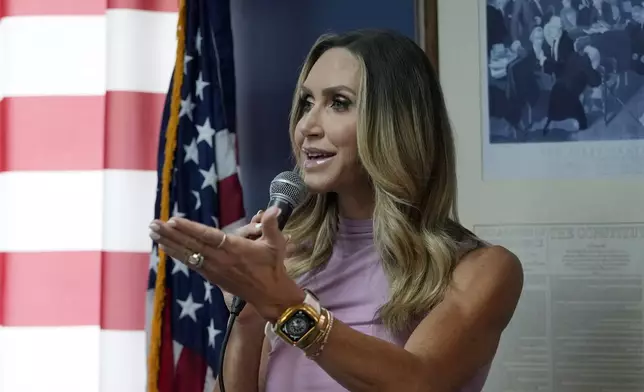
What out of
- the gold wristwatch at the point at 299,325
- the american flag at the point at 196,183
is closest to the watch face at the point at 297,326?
the gold wristwatch at the point at 299,325

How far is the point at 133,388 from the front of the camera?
85.1 inches

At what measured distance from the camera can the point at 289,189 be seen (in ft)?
4.32

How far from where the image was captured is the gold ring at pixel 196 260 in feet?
3.29

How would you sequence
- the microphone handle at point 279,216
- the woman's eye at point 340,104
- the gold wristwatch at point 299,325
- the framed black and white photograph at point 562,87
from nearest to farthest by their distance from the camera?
the gold wristwatch at point 299,325
the microphone handle at point 279,216
the woman's eye at point 340,104
the framed black and white photograph at point 562,87

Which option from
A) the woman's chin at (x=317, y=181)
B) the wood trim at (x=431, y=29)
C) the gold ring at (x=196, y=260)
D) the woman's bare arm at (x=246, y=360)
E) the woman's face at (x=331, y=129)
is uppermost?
the wood trim at (x=431, y=29)

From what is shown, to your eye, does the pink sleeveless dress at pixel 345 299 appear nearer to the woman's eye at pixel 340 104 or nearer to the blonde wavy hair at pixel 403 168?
the blonde wavy hair at pixel 403 168

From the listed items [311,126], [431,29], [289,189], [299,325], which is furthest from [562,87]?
[299,325]

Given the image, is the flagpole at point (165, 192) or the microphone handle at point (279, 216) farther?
the flagpole at point (165, 192)

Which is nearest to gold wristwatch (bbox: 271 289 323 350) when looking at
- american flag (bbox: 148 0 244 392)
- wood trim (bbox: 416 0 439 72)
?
american flag (bbox: 148 0 244 392)

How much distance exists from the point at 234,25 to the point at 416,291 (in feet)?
3.61

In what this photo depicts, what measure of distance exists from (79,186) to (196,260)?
1.31 m

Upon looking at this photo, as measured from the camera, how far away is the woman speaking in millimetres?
1352

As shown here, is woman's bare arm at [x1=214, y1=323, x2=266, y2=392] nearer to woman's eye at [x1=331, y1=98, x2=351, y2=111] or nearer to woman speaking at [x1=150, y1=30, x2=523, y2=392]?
woman speaking at [x1=150, y1=30, x2=523, y2=392]

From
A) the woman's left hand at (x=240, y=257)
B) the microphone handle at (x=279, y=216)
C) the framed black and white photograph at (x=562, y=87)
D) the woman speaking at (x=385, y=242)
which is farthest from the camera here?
the framed black and white photograph at (x=562, y=87)
